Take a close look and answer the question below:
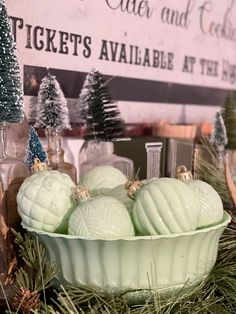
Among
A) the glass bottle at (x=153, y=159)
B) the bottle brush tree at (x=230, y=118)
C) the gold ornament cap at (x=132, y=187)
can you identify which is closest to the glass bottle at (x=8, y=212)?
the gold ornament cap at (x=132, y=187)

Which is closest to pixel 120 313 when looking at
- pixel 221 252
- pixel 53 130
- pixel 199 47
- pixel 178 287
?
pixel 178 287

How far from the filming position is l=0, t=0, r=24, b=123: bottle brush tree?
0.51 meters

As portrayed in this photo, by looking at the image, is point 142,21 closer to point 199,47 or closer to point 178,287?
point 199,47

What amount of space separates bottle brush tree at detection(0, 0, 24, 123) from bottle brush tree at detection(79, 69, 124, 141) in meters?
0.19

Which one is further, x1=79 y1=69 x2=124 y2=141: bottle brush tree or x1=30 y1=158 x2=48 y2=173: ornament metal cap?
x1=79 y1=69 x2=124 y2=141: bottle brush tree

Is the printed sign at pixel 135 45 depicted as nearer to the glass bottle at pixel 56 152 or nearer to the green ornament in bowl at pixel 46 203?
the glass bottle at pixel 56 152

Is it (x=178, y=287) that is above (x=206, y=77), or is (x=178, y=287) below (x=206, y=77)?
below

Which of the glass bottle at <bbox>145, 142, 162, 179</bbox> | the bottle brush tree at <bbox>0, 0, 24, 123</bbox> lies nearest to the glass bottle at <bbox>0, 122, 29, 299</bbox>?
the bottle brush tree at <bbox>0, 0, 24, 123</bbox>

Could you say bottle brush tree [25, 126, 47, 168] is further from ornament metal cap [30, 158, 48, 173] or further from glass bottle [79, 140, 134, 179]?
glass bottle [79, 140, 134, 179]

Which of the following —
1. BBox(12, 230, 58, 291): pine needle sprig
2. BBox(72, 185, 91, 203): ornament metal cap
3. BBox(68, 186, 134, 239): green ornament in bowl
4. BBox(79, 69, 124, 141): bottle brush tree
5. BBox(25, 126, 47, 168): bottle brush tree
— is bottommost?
BBox(12, 230, 58, 291): pine needle sprig

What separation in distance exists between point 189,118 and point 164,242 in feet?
1.78

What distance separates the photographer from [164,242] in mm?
441

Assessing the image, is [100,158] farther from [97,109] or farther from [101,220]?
[101,220]

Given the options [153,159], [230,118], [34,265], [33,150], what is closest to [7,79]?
[33,150]
